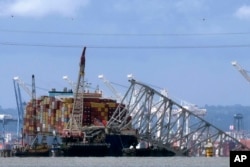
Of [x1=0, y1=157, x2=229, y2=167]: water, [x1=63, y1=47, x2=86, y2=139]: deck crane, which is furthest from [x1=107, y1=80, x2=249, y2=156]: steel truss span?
[x1=0, y1=157, x2=229, y2=167]: water

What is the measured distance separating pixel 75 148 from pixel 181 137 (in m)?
19.0

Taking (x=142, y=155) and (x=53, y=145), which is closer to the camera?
(x=142, y=155)

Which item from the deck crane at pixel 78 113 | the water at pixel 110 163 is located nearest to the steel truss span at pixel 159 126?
the deck crane at pixel 78 113

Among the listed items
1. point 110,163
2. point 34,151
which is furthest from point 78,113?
point 110,163

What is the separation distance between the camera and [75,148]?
576 ft

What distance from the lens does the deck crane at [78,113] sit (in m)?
184

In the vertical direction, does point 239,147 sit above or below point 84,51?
below

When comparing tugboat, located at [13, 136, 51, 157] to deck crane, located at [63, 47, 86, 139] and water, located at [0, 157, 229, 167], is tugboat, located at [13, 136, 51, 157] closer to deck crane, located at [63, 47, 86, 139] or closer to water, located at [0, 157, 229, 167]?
deck crane, located at [63, 47, 86, 139]

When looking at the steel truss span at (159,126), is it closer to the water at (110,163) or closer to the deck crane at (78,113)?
the deck crane at (78,113)

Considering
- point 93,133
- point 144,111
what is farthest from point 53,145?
point 144,111

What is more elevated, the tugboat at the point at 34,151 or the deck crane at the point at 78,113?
the deck crane at the point at 78,113

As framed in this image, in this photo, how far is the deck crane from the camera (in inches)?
7253

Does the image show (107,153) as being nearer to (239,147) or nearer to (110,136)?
(110,136)

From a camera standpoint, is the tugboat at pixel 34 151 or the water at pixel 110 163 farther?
the tugboat at pixel 34 151
